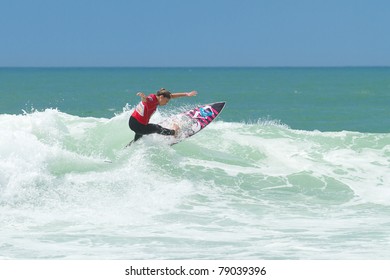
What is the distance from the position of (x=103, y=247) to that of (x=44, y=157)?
5.48m

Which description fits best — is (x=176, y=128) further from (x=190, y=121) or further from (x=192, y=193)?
(x=192, y=193)

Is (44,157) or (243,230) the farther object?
(44,157)

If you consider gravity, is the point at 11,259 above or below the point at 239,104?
below

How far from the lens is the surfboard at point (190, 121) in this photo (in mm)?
16983

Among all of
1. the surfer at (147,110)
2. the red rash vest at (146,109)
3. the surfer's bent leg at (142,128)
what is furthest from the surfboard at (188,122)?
the red rash vest at (146,109)

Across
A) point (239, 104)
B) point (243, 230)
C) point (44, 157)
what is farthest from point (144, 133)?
point (239, 104)

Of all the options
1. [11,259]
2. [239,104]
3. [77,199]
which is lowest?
[11,259]

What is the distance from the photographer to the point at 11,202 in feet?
40.5

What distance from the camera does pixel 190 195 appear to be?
1344cm

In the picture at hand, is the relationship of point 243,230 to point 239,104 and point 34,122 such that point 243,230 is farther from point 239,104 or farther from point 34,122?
point 239,104

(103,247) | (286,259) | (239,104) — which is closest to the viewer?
(286,259)

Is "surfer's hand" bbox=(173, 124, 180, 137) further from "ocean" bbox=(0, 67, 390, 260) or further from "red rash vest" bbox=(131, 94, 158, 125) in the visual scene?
"red rash vest" bbox=(131, 94, 158, 125)

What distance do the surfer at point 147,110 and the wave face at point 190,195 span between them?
0.60 meters

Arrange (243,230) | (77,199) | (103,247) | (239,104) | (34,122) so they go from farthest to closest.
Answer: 1. (239,104)
2. (34,122)
3. (77,199)
4. (243,230)
5. (103,247)
